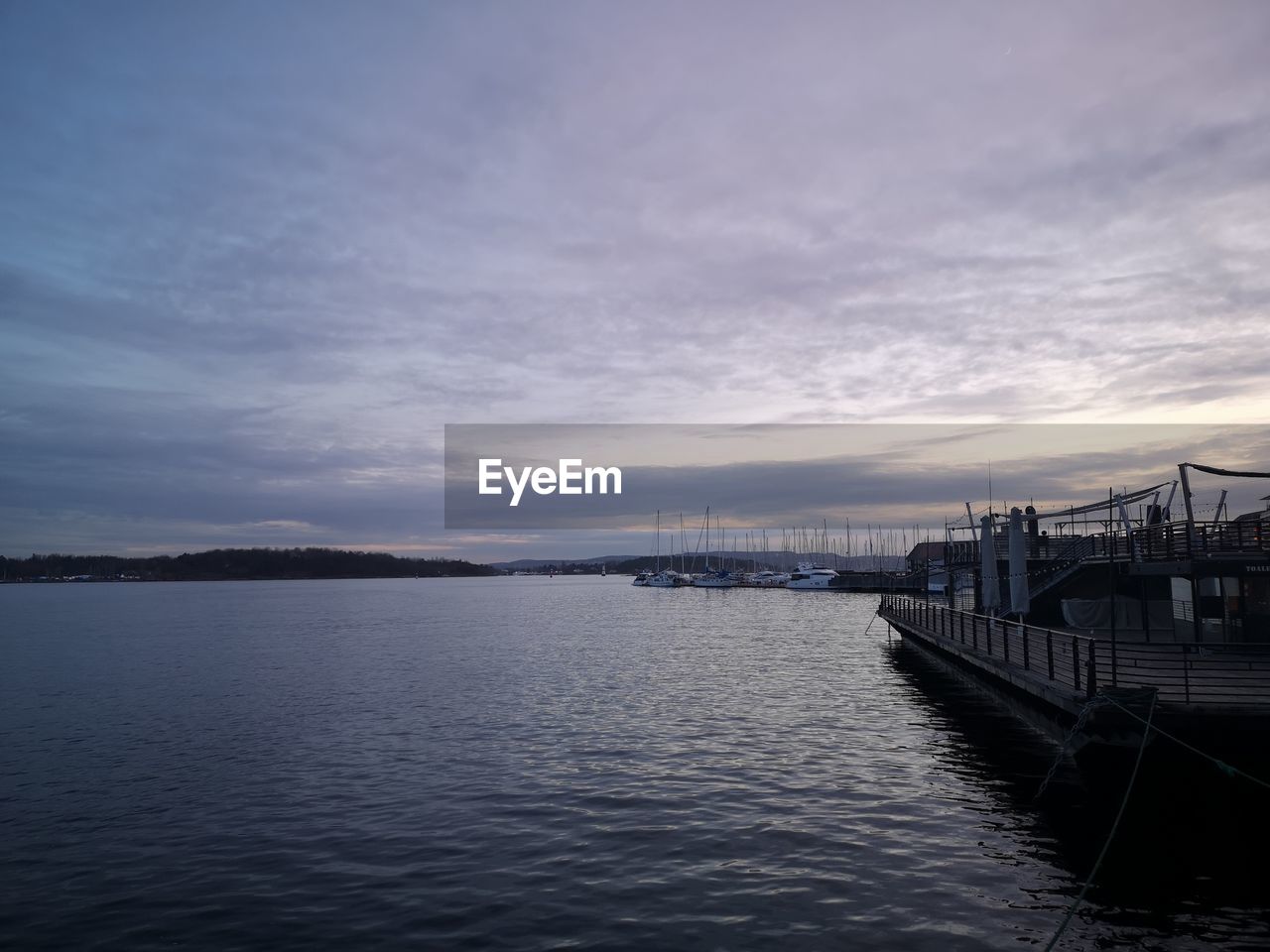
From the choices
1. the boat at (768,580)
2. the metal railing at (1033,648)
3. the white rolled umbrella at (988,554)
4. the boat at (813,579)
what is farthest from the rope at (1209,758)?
the boat at (768,580)

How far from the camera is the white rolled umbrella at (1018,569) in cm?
2952

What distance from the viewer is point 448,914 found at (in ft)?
40.8

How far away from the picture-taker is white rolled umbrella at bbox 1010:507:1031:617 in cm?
2952

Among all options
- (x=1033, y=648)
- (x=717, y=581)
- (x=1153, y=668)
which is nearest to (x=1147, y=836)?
(x=1153, y=668)

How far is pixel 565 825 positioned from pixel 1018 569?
19.9 meters

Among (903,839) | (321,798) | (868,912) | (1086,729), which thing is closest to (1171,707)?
(1086,729)

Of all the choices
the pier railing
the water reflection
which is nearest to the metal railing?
the pier railing

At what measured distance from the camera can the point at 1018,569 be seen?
97.7 ft

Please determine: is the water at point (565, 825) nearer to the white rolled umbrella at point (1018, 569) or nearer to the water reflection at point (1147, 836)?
the water reflection at point (1147, 836)

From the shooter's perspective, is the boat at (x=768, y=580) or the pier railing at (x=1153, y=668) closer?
the pier railing at (x=1153, y=668)

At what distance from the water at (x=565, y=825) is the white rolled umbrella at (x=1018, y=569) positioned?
380 centimetres

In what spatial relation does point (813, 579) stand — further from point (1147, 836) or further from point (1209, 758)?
point (1147, 836)

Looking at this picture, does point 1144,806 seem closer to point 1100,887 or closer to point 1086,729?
point 1086,729

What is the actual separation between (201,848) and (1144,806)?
17.8 metres
